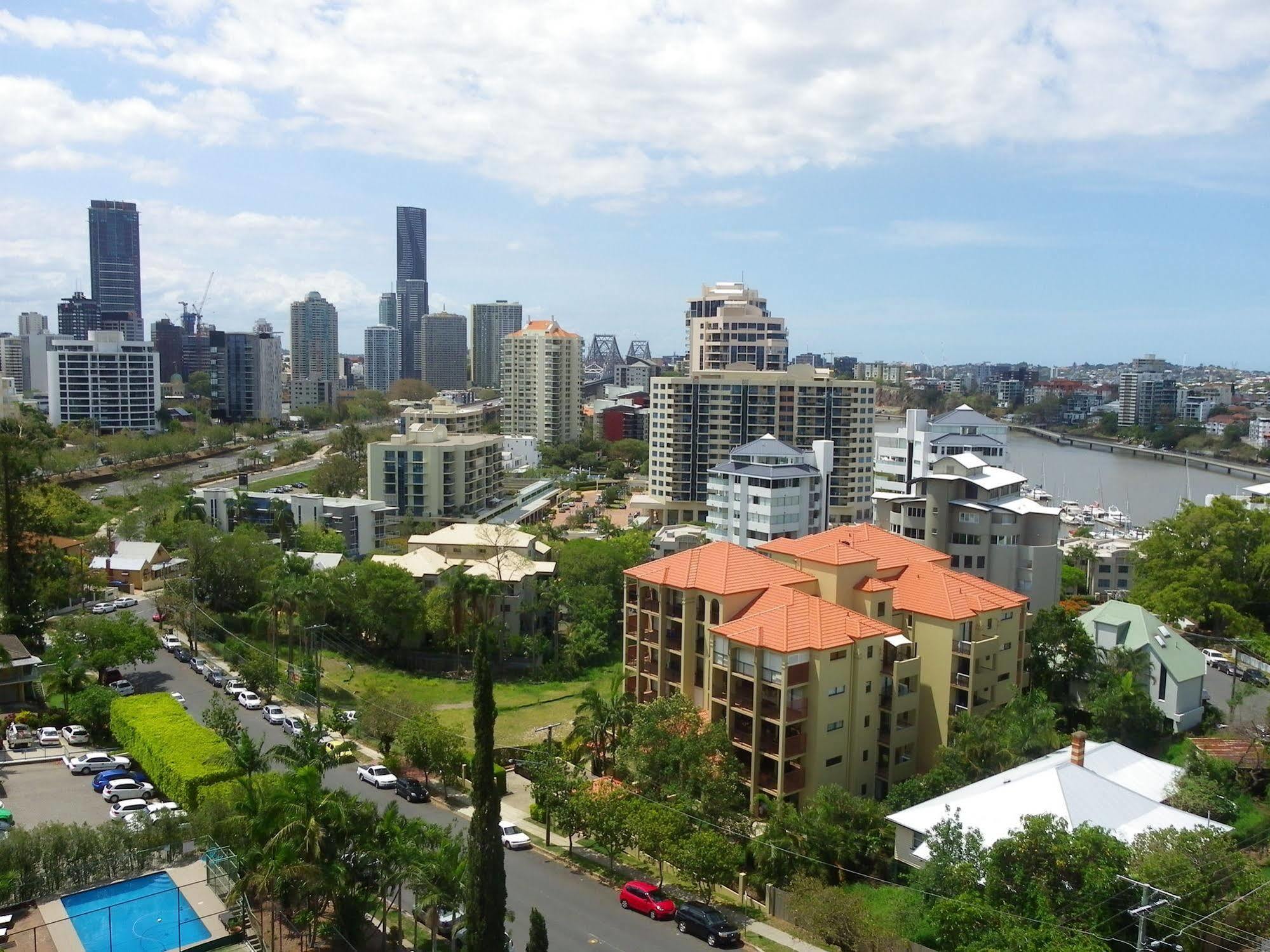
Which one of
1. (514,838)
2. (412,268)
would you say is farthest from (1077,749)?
(412,268)

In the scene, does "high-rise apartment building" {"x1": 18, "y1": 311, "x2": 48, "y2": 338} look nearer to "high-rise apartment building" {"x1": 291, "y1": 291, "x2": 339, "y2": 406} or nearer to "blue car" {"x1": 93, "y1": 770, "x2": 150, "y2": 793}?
"high-rise apartment building" {"x1": 291, "y1": 291, "x2": 339, "y2": 406}

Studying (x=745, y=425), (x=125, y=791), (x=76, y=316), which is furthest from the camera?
(x=76, y=316)

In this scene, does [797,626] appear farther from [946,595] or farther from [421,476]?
[421,476]

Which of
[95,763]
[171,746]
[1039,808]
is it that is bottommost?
[95,763]

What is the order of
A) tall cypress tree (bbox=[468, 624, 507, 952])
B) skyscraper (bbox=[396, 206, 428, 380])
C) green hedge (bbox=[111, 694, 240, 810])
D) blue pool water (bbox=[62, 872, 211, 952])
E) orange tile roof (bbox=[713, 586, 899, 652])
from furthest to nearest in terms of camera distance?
skyscraper (bbox=[396, 206, 428, 380]), orange tile roof (bbox=[713, 586, 899, 652]), green hedge (bbox=[111, 694, 240, 810]), blue pool water (bbox=[62, 872, 211, 952]), tall cypress tree (bbox=[468, 624, 507, 952])

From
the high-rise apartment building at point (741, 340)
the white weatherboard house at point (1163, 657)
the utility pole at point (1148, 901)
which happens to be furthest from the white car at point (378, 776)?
the high-rise apartment building at point (741, 340)

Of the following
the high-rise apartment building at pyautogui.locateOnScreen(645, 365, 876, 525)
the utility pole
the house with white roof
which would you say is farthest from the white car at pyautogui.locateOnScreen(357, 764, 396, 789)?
the high-rise apartment building at pyautogui.locateOnScreen(645, 365, 876, 525)
